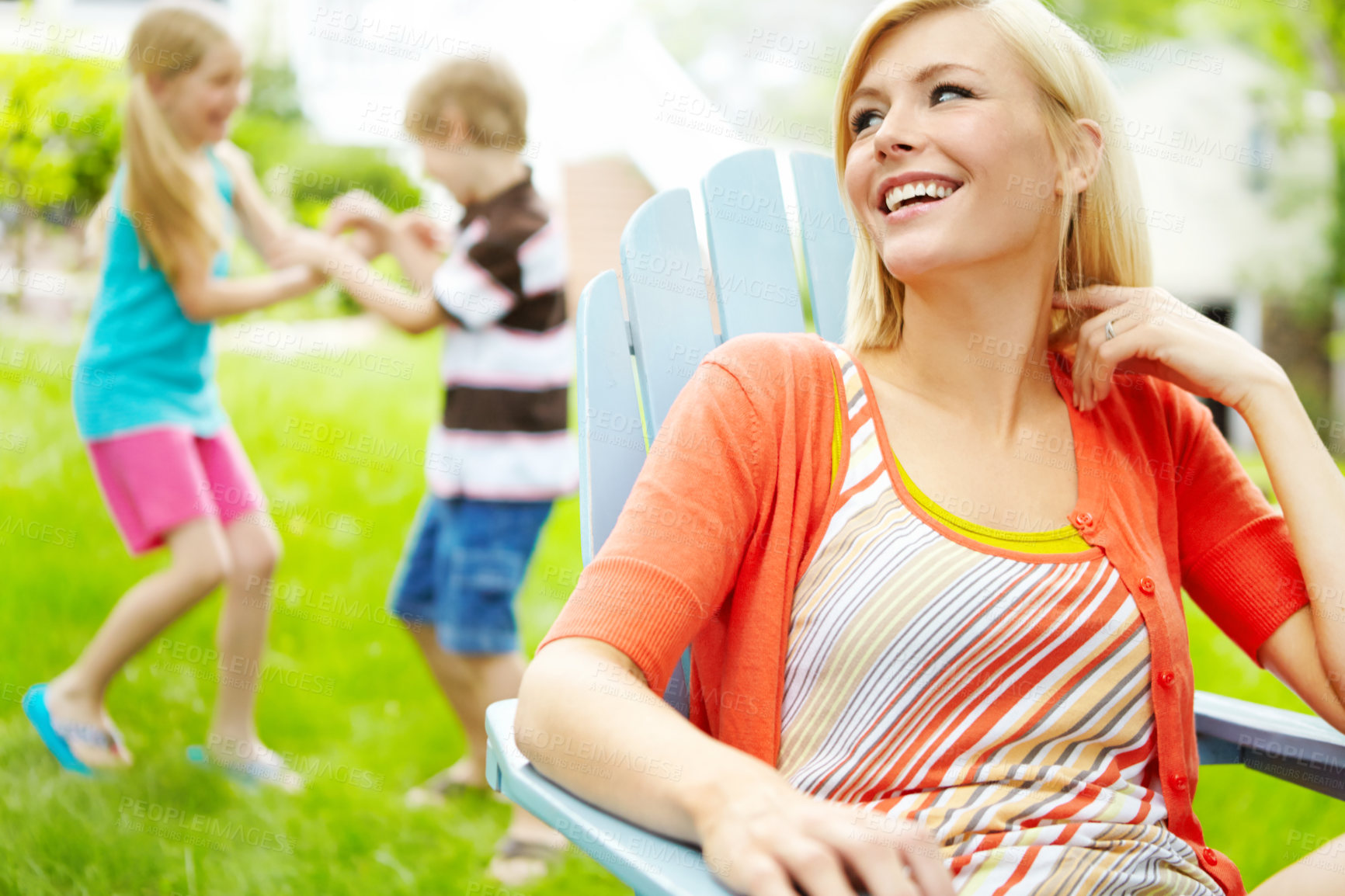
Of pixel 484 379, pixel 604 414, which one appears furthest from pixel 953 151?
pixel 484 379

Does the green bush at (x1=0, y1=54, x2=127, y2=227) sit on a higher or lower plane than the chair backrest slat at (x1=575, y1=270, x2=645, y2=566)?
higher

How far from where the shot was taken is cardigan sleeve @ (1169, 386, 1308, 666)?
1259mm

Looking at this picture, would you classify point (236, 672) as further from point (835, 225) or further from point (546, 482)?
point (835, 225)

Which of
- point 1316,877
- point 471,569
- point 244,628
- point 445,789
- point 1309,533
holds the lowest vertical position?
point 445,789

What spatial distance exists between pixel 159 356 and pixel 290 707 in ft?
3.40

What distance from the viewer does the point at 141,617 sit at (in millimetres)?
2338

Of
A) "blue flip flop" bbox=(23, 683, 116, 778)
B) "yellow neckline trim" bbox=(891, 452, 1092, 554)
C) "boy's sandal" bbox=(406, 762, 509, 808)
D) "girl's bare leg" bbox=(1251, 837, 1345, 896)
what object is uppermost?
"yellow neckline trim" bbox=(891, 452, 1092, 554)

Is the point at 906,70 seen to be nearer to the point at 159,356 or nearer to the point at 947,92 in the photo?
the point at 947,92

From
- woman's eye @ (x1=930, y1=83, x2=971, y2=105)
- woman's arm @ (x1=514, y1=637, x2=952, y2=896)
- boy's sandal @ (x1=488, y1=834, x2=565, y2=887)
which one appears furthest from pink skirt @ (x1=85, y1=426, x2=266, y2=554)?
woman's eye @ (x1=930, y1=83, x2=971, y2=105)

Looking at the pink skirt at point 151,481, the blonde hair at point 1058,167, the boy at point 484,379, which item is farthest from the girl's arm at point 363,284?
the blonde hair at point 1058,167

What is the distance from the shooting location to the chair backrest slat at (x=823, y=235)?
1638 mm

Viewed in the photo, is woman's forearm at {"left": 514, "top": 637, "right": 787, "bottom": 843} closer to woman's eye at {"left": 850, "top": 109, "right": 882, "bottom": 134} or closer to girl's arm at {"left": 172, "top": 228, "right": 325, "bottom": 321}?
woman's eye at {"left": 850, "top": 109, "right": 882, "bottom": 134}

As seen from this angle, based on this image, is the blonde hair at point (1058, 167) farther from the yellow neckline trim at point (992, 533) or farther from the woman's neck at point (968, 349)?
the yellow neckline trim at point (992, 533)

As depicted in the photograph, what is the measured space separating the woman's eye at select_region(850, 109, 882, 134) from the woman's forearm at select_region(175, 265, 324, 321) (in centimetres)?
152
